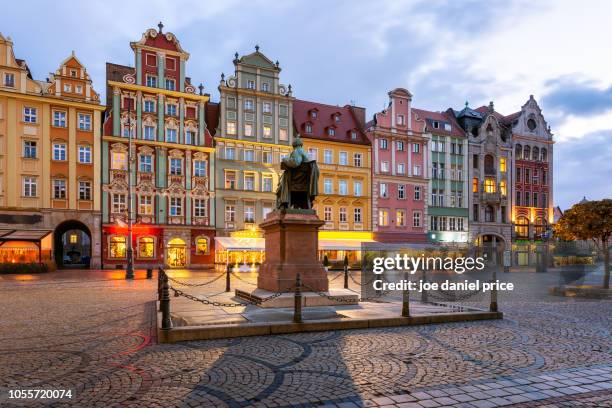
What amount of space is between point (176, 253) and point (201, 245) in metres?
2.15

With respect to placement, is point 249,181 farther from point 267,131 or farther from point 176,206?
point 176,206

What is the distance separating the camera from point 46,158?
33.8 meters

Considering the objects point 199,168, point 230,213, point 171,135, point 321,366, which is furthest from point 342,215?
point 321,366

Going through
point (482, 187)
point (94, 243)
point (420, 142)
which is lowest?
point (94, 243)

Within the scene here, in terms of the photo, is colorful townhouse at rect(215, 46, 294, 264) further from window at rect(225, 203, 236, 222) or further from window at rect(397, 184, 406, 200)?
window at rect(397, 184, 406, 200)

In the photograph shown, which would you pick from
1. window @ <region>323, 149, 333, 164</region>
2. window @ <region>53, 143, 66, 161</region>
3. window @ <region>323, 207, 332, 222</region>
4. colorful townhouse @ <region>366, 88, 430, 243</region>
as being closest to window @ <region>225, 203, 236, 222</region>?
window @ <region>323, 207, 332, 222</region>

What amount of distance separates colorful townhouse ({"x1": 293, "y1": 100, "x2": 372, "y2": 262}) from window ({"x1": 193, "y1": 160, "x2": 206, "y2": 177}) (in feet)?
31.3

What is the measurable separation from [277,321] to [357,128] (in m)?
38.7

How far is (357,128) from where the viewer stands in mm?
45750

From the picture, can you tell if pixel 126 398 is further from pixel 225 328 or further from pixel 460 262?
pixel 460 262

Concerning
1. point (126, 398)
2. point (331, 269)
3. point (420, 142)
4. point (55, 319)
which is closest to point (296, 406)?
point (126, 398)

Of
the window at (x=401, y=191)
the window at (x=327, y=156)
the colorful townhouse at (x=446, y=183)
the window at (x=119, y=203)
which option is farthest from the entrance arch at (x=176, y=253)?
the colorful townhouse at (x=446, y=183)

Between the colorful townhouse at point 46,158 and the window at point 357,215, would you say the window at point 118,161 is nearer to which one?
the colorful townhouse at point 46,158

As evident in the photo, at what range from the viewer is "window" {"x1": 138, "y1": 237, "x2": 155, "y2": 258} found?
36125 millimetres
